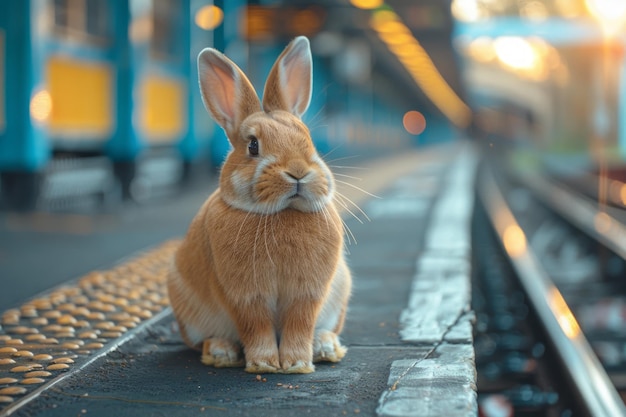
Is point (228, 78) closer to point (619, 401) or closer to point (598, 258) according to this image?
point (619, 401)

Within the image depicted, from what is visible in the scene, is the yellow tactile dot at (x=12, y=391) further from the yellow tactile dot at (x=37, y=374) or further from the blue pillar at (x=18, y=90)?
the blue pillar at (x=18, y=90)

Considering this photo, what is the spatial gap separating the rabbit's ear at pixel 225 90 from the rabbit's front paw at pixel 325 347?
741 millimetres

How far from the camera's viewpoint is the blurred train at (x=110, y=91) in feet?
25.9

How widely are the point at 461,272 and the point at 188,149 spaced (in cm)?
860

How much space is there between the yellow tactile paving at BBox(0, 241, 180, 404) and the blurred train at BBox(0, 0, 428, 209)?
1.34 metres

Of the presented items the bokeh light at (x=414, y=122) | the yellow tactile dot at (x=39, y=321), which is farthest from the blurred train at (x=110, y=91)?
the bokeh light at (x=414, y=122)

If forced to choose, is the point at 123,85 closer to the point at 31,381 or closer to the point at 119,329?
the point at 119,329

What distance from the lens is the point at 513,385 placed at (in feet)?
15.5

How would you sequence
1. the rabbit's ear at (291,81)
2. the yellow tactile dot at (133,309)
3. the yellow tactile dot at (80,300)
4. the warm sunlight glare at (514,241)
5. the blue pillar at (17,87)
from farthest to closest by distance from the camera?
1. the warm sunlight glare at (514,241)
2. the blue pillar at (17,87)
3. the yellow tactile dot at (80,300)
4. the yellow tactile dot at (133,309)
5. the rabbit's ear at (291,81)

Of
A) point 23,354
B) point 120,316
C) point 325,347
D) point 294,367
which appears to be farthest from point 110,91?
point 294,367

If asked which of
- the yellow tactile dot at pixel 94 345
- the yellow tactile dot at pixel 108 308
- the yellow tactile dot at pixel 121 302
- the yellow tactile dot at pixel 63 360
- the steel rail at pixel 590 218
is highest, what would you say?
the yellow tactile dot at pixel 63 360

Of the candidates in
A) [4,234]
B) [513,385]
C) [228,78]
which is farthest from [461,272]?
[4,234]

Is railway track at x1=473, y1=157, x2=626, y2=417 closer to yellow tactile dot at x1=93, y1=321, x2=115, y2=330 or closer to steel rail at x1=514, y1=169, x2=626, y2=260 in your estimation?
steel rail at x1=514, y1=169, x2=626, y2=260

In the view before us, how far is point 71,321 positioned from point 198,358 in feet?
2.77
